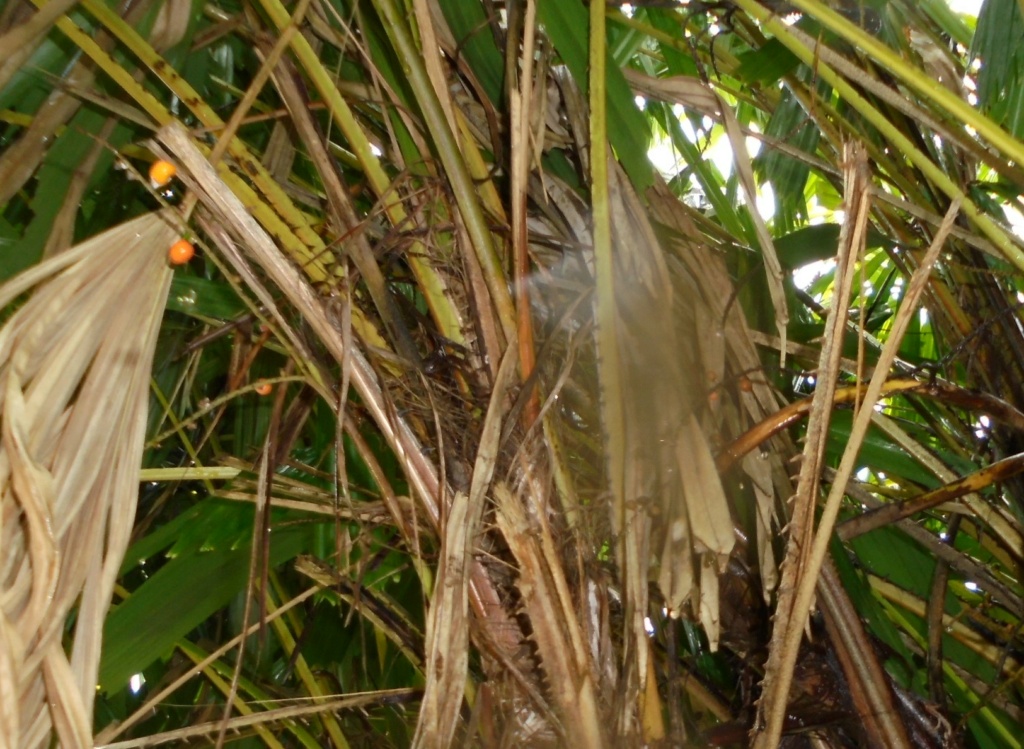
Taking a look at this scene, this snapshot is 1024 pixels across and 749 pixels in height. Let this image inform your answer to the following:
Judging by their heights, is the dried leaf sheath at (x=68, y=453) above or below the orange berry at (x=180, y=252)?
below

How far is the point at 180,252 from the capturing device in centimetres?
35

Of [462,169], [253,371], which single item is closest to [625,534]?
[462,169]

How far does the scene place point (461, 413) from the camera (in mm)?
376

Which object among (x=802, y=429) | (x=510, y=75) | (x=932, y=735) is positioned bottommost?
(x=932, y=735)

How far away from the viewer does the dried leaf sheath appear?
29 cm

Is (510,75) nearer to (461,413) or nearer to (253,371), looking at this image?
(461,413)

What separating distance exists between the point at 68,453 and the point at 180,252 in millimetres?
86

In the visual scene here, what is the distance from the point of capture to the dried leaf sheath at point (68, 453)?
0.94 ft

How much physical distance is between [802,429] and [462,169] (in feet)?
0.89

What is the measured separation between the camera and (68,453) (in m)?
0.32

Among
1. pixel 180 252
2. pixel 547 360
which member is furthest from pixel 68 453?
pixel 547 360

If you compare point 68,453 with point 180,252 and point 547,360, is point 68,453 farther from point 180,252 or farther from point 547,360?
point 547,360

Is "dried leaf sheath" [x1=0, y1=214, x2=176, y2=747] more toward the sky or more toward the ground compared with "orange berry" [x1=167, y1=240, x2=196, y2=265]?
more toward the ground

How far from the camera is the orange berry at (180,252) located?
0.35m
